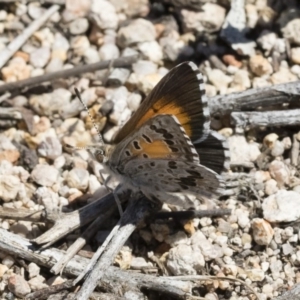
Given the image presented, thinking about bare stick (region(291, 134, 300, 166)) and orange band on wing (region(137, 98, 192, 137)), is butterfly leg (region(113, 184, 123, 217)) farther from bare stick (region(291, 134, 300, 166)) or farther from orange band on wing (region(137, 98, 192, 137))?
bare stick (region(291, 134, 300, 166))

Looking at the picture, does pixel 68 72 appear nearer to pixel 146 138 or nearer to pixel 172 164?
pixel 146 138

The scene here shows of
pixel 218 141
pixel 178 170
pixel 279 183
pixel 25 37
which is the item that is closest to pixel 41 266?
pixel 178 170

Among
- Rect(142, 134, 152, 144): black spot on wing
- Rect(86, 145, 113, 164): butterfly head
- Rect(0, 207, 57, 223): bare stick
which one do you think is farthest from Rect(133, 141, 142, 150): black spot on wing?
Rect(0, 207, 57, 223): bare stick

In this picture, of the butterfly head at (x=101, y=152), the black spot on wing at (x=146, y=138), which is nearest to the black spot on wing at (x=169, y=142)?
the black spot on wing at (x=146, y=138)

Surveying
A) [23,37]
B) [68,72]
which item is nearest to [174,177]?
[68,72]

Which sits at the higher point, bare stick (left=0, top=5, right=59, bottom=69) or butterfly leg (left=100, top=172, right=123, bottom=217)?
bare stick (left=0, top=5, right=59, bottom=69)

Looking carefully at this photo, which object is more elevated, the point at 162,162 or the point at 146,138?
the point at 146,138

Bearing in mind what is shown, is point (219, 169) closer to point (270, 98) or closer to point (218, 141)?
point (218, 141)
